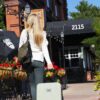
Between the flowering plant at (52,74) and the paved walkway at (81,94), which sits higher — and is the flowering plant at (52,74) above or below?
above

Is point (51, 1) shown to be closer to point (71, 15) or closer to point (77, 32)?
point (77, 32)

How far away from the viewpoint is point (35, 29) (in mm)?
8688

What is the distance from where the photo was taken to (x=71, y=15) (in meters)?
64.6

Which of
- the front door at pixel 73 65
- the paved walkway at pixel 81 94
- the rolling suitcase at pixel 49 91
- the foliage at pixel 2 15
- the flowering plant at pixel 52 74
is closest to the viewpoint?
the rolling suitcase at pixel 49 91

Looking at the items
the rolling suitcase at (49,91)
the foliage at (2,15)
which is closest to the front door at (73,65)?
the foliage at (2,15)

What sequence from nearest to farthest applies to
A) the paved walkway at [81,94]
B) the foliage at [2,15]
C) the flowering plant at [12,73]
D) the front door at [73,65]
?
the flowering plant at [12,73]
the paved walkway at [81,94]
the foliage at [2,15]
the front door at [73,65]

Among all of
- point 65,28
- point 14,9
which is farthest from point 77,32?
point 14,9

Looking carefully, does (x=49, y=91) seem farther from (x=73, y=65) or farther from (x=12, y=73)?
(x=73, y=65)

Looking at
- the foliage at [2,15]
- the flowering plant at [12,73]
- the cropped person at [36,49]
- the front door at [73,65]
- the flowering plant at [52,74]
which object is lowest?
the front door at [73,65]

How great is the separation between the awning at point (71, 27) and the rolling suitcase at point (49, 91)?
23332 millimetres

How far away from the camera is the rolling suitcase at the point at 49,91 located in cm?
726

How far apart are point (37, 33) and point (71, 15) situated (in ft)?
185

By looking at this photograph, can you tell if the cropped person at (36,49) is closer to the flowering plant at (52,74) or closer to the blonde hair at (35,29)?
the blonde hair at (35,29)

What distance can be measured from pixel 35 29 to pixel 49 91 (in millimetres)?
1716
